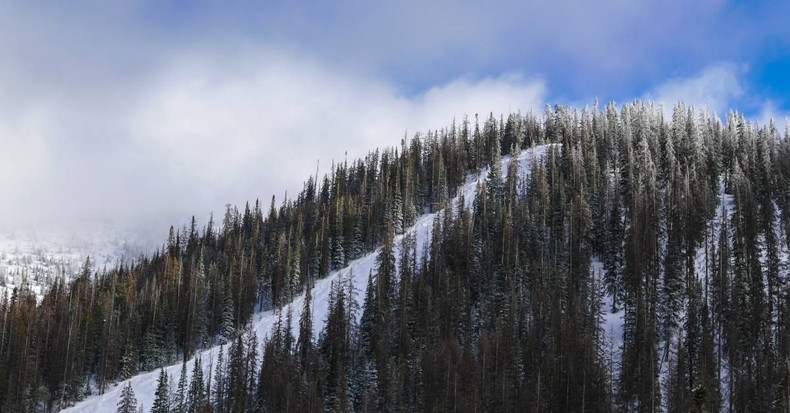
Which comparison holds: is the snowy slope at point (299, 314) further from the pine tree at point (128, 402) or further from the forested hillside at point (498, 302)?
the pine tree at point (128, 402)

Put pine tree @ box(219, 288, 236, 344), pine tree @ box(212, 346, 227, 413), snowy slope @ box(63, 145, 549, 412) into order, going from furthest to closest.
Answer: pine tree @ box(219, 288, 236, 344), snowy slope @ box(63, 145, 549, 412), pine tree @ box(212, 346, 227, 413)

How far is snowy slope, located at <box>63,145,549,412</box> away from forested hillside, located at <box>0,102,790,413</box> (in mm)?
2912

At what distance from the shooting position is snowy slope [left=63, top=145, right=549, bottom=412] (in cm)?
9943

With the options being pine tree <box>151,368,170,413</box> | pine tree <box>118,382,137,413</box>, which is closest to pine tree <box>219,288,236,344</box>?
pine tree <box>118,382,137,413</box>

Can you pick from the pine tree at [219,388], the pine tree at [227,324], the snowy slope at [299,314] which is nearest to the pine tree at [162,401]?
the pine tree at [219,388]

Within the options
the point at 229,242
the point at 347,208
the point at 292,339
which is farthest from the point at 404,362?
the point at 229,242

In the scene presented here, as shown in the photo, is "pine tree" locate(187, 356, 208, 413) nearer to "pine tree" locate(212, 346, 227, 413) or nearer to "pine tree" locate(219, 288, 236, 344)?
"pine tree" locate(212, 346, 227, 413)

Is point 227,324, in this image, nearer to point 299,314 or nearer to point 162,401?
point 299,314

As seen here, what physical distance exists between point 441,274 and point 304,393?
39526mm

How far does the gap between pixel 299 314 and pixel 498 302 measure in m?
39.0

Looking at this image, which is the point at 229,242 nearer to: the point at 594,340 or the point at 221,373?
the point at 221,373

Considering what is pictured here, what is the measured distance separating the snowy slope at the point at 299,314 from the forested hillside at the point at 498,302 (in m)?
2.91

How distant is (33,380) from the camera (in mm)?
Answer: 102688

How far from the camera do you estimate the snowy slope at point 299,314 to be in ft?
326
